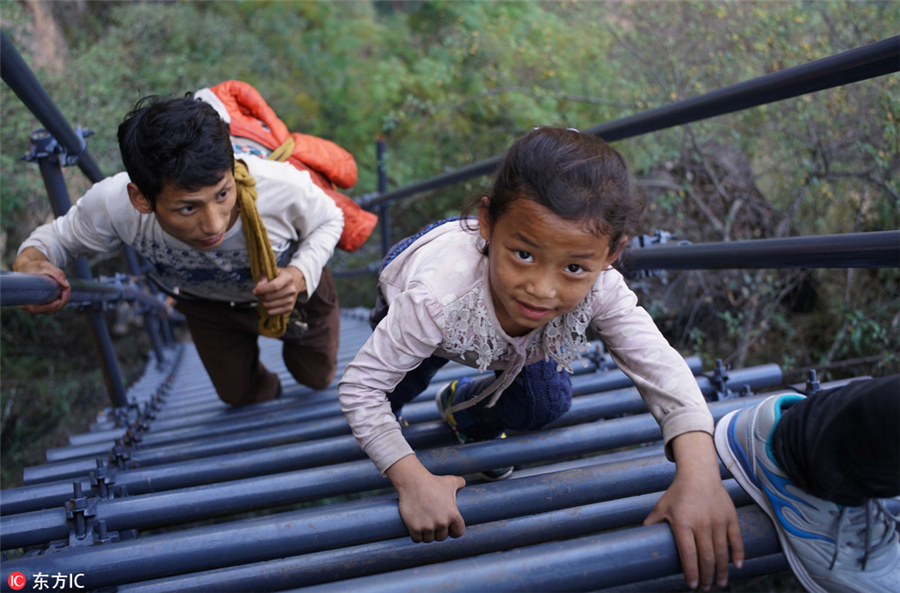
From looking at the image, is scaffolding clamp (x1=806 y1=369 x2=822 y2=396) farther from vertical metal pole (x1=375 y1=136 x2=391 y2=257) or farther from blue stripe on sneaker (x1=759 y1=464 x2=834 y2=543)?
vertical metal pole (x1=375 y1=136 x2=391 y2=257)

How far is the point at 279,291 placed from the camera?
1985 mm

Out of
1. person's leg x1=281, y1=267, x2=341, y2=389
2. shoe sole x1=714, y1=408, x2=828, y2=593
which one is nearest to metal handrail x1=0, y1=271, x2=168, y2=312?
person's leg x1=281, y1=267, x2=341, y2=389

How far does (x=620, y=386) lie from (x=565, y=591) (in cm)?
112

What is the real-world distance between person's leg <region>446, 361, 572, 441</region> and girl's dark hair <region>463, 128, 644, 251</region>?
1.29 ft

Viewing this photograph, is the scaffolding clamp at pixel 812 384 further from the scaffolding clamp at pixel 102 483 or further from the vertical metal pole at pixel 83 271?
the vertical metal pole at pixel 83 271

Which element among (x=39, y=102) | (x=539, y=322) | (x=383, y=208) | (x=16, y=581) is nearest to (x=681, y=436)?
(x=539, y=322)

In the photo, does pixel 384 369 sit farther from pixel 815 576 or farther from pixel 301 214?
pixel 301 214

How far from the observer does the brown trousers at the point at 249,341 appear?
246cm

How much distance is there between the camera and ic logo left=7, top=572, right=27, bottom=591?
95 centimetres

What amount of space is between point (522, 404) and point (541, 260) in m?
0.47

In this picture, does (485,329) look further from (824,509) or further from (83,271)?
(83,271)

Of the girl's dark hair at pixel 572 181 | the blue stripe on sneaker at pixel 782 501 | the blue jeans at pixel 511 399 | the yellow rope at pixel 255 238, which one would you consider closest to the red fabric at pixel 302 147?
the yellow rope at pixel 255 238

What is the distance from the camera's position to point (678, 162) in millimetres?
4734

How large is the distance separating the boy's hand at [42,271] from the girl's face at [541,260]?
3.66ft
